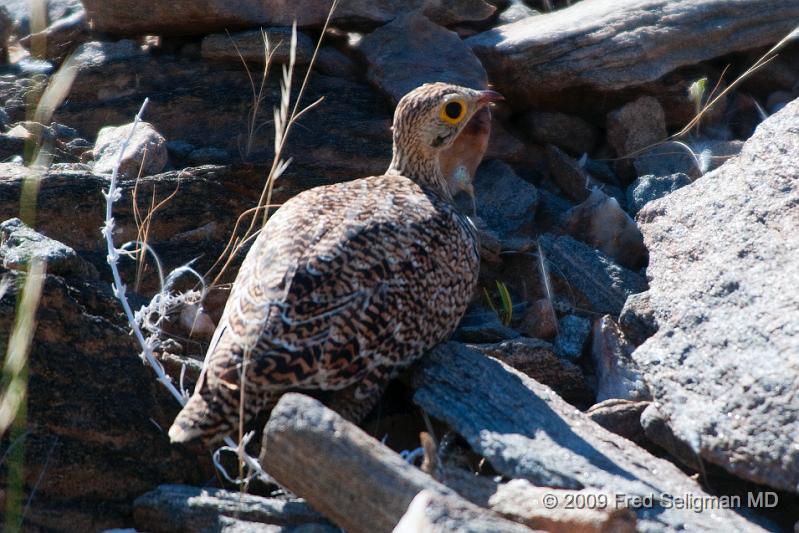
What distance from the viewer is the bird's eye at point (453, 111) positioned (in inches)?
240

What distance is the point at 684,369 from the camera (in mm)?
4430

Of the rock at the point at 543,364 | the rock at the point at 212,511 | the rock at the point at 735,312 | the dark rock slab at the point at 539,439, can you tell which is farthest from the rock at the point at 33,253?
the rock at the point at 735,312

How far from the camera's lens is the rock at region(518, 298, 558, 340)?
589 centimetres

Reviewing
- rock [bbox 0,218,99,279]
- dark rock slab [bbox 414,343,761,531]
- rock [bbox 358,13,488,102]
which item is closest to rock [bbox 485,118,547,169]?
rock [bbox 358,13,488,102]

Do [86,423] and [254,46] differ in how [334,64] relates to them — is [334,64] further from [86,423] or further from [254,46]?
[86,423]

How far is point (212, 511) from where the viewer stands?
4195mm

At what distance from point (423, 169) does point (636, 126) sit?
6.10 ft

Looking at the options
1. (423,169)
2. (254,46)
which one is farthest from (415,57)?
(423,169)

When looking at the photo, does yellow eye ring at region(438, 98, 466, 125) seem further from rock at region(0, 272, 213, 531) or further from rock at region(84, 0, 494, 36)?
rock at region(0, 272, 213, 531)

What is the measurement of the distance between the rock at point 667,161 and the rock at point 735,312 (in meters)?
1.36

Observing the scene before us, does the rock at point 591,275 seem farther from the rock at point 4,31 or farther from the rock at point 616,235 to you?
the rock at point 4,31

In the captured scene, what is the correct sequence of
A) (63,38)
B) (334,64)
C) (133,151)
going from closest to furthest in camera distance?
(133,151), (334,64), (63,38)

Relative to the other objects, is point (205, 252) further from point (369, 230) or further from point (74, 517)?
point (74, 517)

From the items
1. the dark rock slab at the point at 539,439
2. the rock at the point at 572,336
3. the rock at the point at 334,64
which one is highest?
the rock at the point at 334,64
